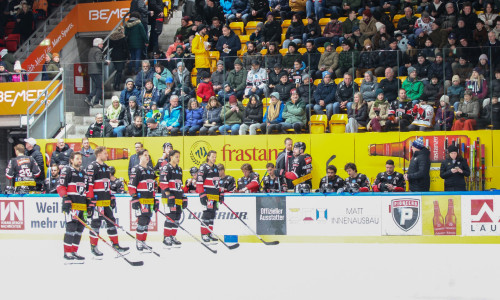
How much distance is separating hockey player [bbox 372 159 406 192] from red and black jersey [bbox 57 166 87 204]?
5.96 metres

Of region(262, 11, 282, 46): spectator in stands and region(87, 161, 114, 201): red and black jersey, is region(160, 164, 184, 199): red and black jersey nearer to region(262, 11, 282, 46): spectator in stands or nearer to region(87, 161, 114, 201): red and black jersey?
region(87, 161, 114, 201): red and black jersey

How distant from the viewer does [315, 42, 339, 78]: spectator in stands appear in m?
17.0

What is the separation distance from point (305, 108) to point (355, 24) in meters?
3.49

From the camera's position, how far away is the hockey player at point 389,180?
15.4 meters

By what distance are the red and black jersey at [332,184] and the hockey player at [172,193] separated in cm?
289

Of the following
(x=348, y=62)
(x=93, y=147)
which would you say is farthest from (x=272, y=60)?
(x=93, y=147)

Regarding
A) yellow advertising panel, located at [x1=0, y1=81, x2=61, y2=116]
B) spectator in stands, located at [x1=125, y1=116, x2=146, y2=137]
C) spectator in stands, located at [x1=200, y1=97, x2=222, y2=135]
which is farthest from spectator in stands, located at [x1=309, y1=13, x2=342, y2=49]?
yellow advertising panel, located at [x1=0, y1=81, x2=61, y2=116]

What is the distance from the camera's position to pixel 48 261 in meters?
13.2

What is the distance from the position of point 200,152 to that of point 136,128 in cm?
165

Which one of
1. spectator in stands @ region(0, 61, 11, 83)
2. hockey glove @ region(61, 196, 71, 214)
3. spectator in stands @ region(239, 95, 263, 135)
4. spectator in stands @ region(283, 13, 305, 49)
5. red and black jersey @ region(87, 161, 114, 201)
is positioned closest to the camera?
hockey glove @ region(61, 196, 71, 214)

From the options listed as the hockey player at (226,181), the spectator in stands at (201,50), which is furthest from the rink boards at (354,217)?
the spectator in stands at (201,50)

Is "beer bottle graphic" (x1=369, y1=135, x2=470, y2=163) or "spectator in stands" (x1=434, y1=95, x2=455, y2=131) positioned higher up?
"spectator in stands" (x1=434, y1=95, x2=455, y2=131)

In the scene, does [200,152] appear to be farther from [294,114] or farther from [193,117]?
[294,114]

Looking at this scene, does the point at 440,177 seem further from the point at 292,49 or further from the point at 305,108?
the point at 292,49
